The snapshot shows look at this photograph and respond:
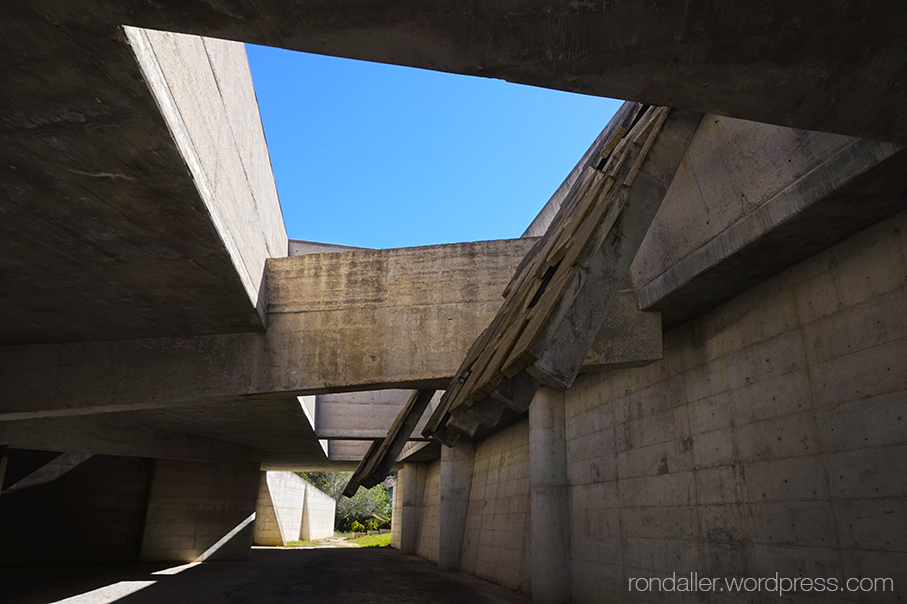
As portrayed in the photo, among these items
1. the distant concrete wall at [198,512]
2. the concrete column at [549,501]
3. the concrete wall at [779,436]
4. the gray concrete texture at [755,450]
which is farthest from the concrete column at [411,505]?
the concrete wall at [779,436]

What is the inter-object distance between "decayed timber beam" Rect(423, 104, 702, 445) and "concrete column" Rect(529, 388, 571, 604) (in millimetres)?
6228

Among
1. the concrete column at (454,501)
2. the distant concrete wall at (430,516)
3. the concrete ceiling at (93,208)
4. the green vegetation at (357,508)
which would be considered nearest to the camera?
the concrete ceiling at (93,208)

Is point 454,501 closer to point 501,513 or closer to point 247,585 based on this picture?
point 501,513

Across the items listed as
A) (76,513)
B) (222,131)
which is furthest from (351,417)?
(222,131)

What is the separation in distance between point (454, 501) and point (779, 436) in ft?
57.5

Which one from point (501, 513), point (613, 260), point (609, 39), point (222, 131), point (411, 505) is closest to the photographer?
point (609, 39)

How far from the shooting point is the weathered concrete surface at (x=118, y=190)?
414 centimetres

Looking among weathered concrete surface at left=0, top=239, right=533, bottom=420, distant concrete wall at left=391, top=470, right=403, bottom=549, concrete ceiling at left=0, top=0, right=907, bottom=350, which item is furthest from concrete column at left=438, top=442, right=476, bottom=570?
concrete ceiling at left=0, top=0, right=907, bottom=350

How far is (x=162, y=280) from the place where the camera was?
305 inches

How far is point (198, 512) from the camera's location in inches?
909

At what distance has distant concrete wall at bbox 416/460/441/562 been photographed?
90.1 feet

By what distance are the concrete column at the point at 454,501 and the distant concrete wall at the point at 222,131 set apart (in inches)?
581

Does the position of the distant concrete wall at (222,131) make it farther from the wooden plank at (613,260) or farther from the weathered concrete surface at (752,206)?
the weathered concrete surface at (752,206)

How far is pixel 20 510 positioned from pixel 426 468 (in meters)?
18.6
